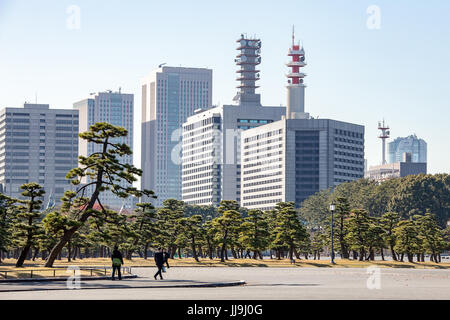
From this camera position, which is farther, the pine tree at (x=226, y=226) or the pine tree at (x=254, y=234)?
the pine tree at (x=254, y=234)

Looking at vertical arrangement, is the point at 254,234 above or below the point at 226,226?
below

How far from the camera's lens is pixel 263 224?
339ft

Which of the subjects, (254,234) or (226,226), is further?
(254,234)

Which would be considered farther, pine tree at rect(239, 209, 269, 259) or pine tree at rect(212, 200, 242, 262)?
pine tree at rect(239, 209, 269, 259)

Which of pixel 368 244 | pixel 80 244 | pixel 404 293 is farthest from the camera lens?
pixel 368 244
